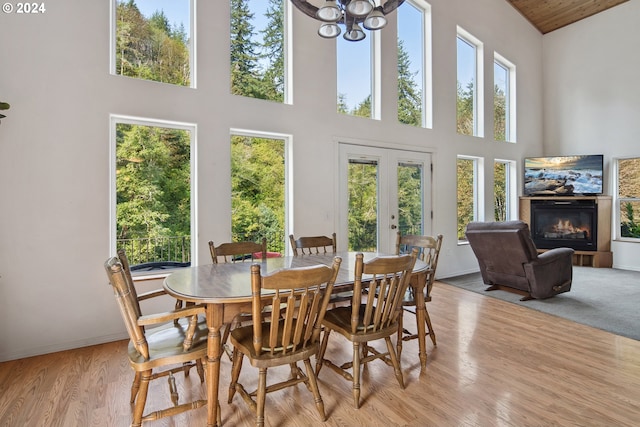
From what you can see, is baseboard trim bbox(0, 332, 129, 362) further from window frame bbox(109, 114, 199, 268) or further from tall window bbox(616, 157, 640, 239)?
tall window bbox(616, 157, 640, 239)

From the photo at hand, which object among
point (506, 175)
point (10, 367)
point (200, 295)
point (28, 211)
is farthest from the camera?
point (506, 175)

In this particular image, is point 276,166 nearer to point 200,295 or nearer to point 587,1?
point 200,295

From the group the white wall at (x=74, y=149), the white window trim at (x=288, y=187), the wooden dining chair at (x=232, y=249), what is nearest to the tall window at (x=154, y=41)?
the white wall at (x=74, y=149)

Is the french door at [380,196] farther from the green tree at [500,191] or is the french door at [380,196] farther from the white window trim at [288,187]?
the green tree at [500,191]

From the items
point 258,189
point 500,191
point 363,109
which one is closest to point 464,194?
point 500,191

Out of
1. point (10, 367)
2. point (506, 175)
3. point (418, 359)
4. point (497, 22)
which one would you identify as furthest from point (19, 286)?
point (497, 22)

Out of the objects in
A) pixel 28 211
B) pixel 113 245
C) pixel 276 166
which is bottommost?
pixel 113 245

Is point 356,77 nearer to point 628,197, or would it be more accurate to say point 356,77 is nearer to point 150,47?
point 150,47

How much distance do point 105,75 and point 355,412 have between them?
11.3 feet

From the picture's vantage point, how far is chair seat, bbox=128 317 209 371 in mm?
1707

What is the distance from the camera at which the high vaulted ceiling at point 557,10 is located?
6.69 meters

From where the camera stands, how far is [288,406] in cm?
208

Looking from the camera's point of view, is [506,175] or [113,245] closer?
[113,245]

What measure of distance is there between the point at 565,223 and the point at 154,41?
7754 mm
